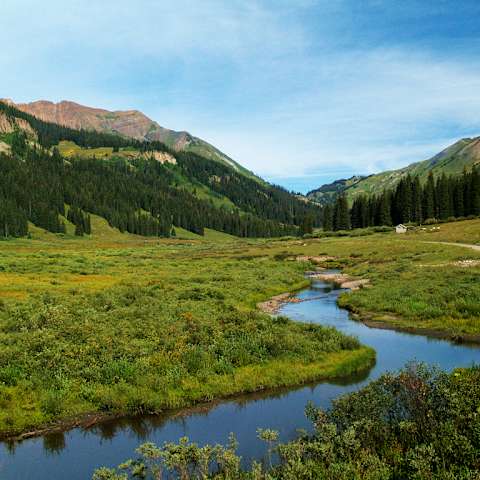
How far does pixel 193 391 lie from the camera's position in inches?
820

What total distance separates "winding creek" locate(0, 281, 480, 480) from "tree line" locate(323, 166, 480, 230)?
114 m

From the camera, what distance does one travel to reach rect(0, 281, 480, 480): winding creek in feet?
50.5

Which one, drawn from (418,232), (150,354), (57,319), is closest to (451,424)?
(150,354)

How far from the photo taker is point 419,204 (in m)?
A: 137

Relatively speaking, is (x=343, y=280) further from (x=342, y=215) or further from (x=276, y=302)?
(x=342, y=215)

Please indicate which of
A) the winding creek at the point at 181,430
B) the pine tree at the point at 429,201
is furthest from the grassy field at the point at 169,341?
the pine tree at the point at 429,201

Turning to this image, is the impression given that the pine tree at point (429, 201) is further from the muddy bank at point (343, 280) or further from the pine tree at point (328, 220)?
the muddy bank at point (343, 280)

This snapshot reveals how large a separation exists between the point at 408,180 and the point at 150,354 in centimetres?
13413

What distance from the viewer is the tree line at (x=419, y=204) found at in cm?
12962

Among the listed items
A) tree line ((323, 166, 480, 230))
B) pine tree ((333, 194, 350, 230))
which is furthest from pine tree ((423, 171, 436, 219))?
pine tree ((333, 194, 350, 230))

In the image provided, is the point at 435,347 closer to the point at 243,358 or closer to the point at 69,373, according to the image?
the point at 243,358

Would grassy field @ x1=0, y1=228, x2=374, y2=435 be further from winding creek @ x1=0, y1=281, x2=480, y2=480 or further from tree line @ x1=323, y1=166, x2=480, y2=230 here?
tree line @ x1=323, y1=166, x2=480, y2=230

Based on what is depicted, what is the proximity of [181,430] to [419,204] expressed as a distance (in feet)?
440

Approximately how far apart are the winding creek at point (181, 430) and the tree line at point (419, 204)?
114 m
